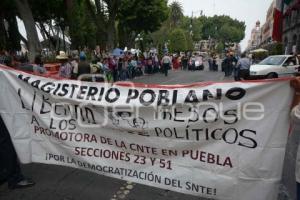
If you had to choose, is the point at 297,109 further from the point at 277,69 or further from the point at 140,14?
the point at 140,14

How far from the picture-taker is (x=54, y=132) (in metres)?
5.29

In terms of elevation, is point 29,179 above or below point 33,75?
below

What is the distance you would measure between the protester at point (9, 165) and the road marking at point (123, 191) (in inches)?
46.3

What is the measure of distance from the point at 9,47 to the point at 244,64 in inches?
920

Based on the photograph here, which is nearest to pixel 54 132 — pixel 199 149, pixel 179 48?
pixel 199 149

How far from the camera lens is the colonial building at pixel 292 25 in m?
46.7

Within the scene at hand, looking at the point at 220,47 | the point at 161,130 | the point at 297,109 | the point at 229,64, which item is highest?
the point at 297,109

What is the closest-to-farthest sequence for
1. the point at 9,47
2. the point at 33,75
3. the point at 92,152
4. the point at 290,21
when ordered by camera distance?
the point at 92,152
the point at 33,75
the point at 9,47
the point at 290,21

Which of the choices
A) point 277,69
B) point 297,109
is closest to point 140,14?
point 277,69

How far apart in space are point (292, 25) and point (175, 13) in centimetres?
4654

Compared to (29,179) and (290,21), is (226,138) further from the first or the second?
(290,21)

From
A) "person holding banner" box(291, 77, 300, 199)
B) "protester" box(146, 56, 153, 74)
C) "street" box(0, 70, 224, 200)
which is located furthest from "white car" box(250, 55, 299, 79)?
"person holding banner" box(291, 77, 300, 199)

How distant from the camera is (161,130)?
4.73 meters

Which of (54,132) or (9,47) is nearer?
(54,132)
